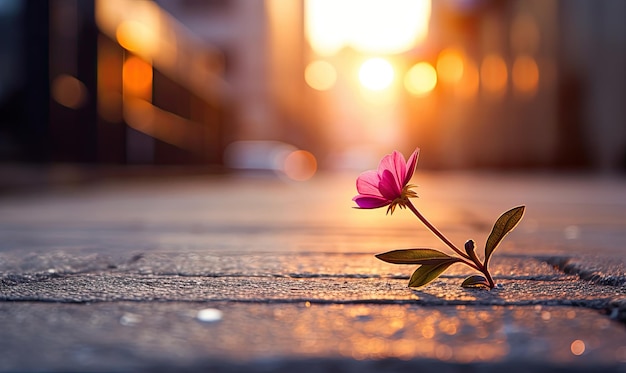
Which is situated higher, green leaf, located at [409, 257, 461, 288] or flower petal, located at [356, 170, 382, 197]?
flower petal, located at [356, 170, 382, 197]

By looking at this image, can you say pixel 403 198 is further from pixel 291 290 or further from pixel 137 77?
pixel 137 77

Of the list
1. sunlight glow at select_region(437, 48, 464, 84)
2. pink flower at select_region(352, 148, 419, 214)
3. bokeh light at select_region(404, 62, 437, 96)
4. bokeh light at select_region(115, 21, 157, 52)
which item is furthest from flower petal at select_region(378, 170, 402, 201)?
bokeh light at select_region(404, 62, 437, 96)

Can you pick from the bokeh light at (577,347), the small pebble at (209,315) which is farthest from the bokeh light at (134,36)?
the bokeh light at (577,347)

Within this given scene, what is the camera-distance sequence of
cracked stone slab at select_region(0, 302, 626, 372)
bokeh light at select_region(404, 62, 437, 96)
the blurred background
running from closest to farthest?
cracked stone slab at select_region(0, 302, 626, 372) < the blurred background < bokeh light at select_region(404, 62, 437, 96)

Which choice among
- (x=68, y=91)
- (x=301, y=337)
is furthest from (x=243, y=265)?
(x=68, y=91)

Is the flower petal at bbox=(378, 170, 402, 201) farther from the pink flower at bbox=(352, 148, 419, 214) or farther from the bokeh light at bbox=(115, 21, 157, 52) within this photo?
the bokeh light at bbox=(115, 21, 157, 52)

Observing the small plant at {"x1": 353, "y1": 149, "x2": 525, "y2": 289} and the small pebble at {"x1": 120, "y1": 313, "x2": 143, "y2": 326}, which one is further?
the small plant at {"x1": 353, "y1": 149, "x2": 525, "y2": 289}

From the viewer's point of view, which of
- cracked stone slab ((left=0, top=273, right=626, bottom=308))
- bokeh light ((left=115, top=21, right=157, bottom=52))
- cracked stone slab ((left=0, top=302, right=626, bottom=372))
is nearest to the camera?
cracked stone slab ((left=0, top=302, right=626, bottom=372))
